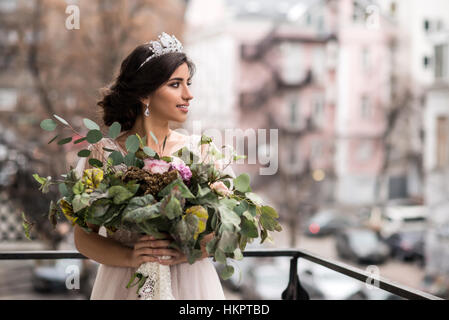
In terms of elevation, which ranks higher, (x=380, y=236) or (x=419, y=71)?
(x=419, y=71)

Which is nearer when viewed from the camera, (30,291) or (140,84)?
(140,84)

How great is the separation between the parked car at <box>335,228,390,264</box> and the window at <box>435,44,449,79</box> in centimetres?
499

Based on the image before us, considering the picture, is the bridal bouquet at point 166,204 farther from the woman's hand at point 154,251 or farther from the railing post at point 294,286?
the railing post at point 294,286

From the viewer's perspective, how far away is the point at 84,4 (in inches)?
390

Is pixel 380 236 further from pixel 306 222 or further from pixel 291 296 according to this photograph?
pixel 291 296

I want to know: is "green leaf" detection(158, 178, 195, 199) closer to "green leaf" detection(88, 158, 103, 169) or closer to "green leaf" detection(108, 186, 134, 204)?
"green leaf" detection(108, 186, 134, 204)

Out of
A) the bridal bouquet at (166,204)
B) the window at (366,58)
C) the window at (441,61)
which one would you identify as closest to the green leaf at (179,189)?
the bridal bouquet at (166,204)

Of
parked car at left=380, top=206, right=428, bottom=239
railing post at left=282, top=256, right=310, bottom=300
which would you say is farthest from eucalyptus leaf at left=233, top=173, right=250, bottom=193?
parked car at left=380, top=206, right=428, bottom=239

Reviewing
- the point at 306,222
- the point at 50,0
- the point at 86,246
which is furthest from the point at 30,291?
the point at 86,246

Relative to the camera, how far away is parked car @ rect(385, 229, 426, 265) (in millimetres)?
15555

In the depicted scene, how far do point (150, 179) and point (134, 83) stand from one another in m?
0.41

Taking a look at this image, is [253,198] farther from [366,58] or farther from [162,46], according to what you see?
[366,58]

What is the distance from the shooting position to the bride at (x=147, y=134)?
1.12 meters
